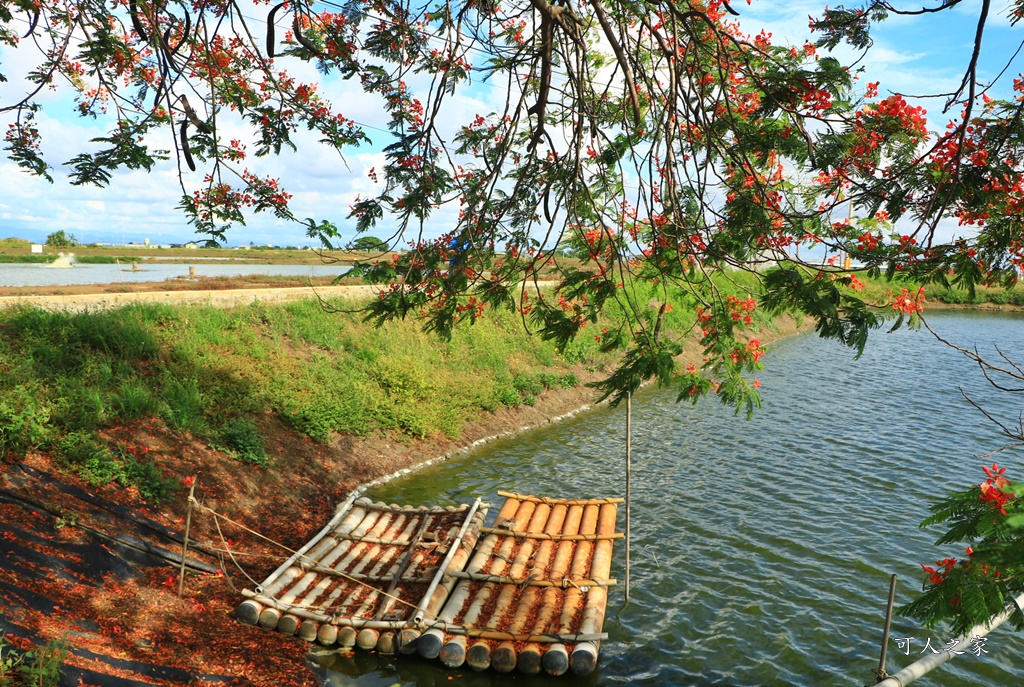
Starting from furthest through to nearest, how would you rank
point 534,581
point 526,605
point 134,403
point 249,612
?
point 134,403 → point 534,581 → point 526,605 → point 249,612

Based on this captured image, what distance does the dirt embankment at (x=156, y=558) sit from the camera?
6.10m

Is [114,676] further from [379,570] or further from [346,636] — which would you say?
[379,570]

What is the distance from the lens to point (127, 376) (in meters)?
11.0

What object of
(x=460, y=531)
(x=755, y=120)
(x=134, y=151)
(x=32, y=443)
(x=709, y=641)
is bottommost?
(x=709, y=641)

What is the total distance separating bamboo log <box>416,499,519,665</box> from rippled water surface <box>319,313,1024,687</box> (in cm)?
29

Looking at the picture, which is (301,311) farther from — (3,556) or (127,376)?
(3,556)

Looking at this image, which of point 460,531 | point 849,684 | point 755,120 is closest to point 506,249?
point 755,120

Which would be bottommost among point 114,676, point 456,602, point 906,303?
point 456,602

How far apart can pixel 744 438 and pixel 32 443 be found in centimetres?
1321

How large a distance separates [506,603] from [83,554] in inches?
179

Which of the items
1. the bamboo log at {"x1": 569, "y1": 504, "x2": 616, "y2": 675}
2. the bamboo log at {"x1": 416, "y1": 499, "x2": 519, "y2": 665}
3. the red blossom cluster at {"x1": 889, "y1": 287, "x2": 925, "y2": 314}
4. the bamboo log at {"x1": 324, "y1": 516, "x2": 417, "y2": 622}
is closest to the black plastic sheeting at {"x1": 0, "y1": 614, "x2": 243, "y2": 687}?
the bamboo log at {"x1": 324, "y1": 516, "x2": 417, "y2": 622}

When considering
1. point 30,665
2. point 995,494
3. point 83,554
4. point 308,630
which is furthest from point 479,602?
point 995,494

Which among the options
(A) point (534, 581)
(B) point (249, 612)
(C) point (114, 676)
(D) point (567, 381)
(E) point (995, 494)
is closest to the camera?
(E) point (995, 494)

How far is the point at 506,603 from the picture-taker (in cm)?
746
